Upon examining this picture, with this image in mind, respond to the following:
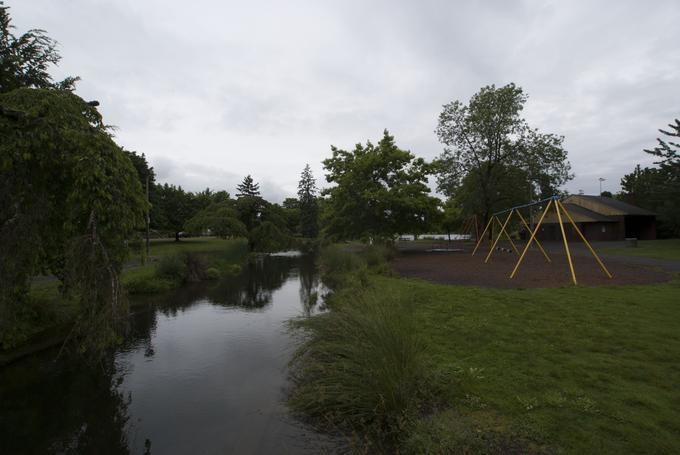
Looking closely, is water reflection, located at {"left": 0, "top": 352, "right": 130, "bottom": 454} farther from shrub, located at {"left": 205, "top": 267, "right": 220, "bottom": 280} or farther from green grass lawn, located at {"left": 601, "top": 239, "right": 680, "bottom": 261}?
green grass lawn, located at {"left": 601, "top": 239, "right": 680, "bottom": 261}

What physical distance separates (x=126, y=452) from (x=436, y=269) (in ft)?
49.8

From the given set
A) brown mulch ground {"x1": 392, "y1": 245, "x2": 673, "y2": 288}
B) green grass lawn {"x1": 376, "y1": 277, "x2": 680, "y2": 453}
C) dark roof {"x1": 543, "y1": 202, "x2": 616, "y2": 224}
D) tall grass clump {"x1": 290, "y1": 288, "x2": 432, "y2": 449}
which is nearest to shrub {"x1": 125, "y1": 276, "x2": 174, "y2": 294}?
brown mulch ground {"x1": 392, "y1": 245, "x2": 673, "y2": 288}

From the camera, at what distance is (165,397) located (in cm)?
668

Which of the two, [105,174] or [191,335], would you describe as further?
[191,335]

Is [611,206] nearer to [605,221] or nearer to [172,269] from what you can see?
[605,221]

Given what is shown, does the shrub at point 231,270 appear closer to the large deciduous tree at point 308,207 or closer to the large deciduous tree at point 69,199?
the large deciduous tree at point 69,199

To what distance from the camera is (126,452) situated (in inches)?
204

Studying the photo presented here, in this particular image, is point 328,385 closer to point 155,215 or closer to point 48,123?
point 48,123

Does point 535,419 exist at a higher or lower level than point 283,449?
higher

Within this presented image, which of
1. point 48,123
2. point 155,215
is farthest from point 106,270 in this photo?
point 155,215

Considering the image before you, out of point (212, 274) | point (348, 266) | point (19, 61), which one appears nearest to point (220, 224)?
point (212, 274)

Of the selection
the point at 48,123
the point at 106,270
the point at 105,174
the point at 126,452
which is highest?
the point at 48,123

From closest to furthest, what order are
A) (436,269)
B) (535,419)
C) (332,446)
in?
(535,419), (332,446), (436,269)

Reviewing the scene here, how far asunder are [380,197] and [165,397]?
21.8 m
